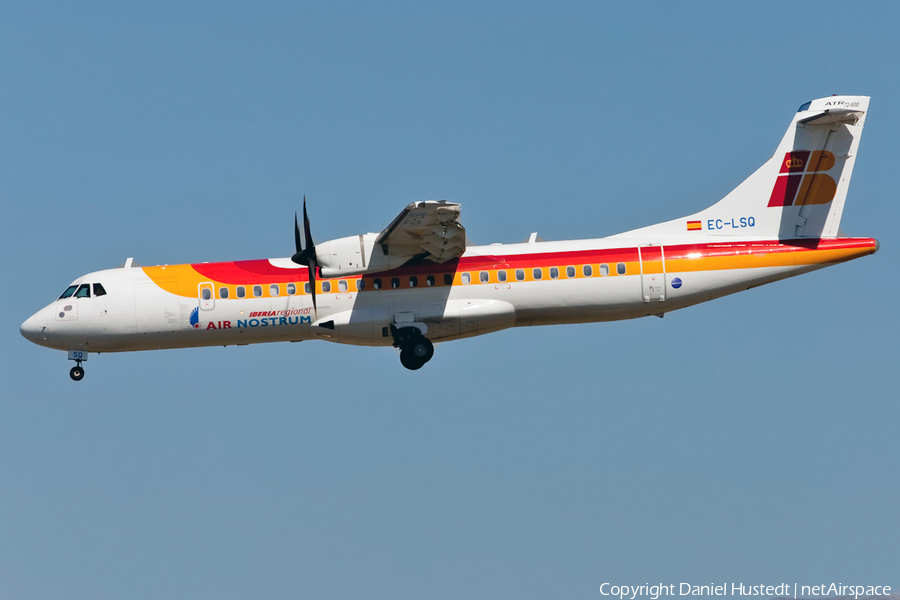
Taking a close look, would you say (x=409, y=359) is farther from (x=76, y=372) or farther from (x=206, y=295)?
(x=76, y=372)

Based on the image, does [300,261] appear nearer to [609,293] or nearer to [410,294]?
[410,294]

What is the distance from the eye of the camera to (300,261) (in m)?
23.2

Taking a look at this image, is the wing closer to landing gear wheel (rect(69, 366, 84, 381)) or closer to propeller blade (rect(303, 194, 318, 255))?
propeller blade (rect(303, 194, 318, 255))

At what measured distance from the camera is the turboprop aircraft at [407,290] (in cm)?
2356

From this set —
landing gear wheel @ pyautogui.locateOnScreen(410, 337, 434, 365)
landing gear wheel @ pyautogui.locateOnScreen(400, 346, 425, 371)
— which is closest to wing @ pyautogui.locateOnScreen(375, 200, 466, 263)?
landing gear wheel @ pyautogui.locateOnScreen(410, 337, 434, 365)

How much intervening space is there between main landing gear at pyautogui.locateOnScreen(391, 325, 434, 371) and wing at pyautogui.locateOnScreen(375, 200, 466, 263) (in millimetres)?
1897

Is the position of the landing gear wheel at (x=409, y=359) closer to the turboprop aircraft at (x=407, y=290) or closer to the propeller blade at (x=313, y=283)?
the turboprop aircraft at (x=407, y=290)

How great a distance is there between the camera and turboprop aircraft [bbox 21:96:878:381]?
23.6m

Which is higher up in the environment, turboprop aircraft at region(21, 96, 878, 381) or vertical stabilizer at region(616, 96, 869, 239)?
vertical stabilizer at region(616, 96, 869, 239)

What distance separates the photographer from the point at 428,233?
22797 mm

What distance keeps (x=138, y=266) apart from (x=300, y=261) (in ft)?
15.5

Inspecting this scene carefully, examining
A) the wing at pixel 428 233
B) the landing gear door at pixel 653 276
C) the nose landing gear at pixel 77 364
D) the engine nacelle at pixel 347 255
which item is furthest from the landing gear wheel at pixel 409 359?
the nose landing gear at pixel 77 364

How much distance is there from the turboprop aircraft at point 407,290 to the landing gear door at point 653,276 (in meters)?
0.03

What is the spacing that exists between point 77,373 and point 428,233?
9850 mm
